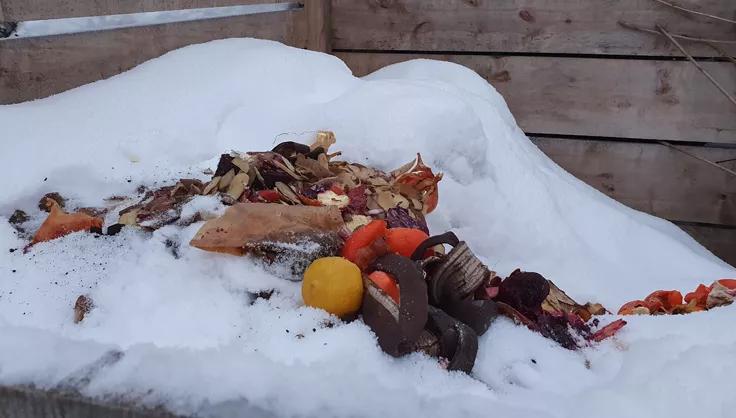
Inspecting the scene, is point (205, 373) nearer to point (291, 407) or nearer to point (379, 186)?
point (291, 407)

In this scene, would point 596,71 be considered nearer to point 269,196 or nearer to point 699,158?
point 699,158

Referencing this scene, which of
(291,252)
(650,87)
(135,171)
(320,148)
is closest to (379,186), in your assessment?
(320,148)

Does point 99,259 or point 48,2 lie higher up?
point 48,2

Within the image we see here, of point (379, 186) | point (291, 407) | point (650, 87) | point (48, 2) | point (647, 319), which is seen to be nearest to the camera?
point (291, 407)

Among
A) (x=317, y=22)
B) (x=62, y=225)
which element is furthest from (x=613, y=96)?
(x=62, y=225)

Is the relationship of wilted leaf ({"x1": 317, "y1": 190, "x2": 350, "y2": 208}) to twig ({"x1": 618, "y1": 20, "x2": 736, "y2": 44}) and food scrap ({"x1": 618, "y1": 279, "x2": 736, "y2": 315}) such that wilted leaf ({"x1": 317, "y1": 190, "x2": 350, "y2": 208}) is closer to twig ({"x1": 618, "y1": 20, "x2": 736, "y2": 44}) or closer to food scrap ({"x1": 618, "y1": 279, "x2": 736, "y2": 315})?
food scrap ({"x1": 618, "y1": 279, "x2": 736, "y2": 315})
